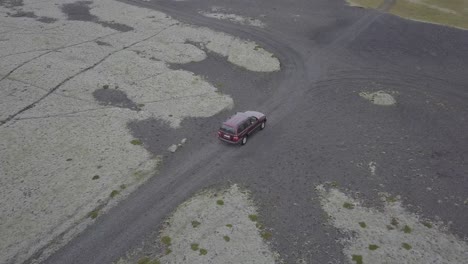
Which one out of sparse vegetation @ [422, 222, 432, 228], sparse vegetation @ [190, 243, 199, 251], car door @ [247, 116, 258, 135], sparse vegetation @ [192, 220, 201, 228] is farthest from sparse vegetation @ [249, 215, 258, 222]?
sparse vegetation @ [422, 222, 432, 228]

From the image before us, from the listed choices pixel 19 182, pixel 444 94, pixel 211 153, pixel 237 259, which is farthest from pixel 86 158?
pixel 444 94

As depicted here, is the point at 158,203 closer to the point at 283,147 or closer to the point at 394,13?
the point at 283,147

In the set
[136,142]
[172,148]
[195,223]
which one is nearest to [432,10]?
[172,148]

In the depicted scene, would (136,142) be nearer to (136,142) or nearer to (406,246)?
(136,142)

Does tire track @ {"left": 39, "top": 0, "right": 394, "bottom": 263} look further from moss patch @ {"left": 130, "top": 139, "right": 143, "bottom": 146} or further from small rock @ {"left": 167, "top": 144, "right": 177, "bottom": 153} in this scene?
moss patch @ {"left": 130, "top": 139, "right": 143, "bottom": 146}

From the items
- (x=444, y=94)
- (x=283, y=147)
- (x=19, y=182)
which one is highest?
(x=444, y=94)

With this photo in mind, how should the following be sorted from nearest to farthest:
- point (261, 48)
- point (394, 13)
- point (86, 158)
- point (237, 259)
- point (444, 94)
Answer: point (237, 259) < point (86, 158) < point (444, 94) < point (261, 48) < point (394, 13)
